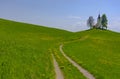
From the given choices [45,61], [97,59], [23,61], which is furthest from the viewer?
[97,59]

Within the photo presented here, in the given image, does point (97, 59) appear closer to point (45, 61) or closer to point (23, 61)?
point (45, 61)

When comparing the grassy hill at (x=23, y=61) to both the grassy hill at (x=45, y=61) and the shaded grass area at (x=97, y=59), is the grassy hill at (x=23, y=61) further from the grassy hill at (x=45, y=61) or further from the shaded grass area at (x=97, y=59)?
the shaded grass area at (x=97, y=59)

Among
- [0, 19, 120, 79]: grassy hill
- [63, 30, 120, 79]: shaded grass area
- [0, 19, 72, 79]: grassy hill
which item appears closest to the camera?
[0, 19, 72, 79]: grassy hill

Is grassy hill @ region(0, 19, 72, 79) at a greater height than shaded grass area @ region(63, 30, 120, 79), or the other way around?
grassy hill @ region(0, 19, 72, 79)

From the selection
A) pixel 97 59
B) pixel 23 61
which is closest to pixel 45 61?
pixel 23 61

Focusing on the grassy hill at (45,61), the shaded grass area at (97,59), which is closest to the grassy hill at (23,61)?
the grassy hill at (45,61)

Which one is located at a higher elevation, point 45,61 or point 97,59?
point 45,61

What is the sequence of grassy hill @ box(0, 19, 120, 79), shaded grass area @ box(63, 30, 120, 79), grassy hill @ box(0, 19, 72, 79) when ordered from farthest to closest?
shaded grass area @ box(63, 30, 120, 79) → grassy hill @ box(0, 19, 120, 79) → grassy hill @ box(0, 19, 72, 79)

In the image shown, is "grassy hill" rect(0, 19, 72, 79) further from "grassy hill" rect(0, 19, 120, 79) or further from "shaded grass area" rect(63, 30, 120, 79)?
"shaded grass area" rect(63, 30, 120, 79)

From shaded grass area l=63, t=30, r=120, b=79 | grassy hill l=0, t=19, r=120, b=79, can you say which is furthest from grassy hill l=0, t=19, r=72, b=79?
shaded grass area l=63, t=30, r=120, b=79

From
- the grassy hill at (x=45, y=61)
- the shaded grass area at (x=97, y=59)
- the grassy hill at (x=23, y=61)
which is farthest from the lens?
the shaded grass area at (x=97, y=59)

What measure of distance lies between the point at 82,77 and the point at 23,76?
7.87 metres

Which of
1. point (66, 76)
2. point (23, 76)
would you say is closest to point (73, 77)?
point (66, 76)

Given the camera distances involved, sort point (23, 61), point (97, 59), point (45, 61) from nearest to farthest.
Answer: point (23, 61)
point (45, 61)
point (97, 59)
